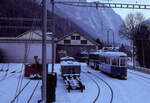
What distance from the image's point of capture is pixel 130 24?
4978 centimetres

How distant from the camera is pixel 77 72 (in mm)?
16125

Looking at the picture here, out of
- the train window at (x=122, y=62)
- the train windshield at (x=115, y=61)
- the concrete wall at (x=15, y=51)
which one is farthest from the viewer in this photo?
the concrete wall at (x=15, y=51)

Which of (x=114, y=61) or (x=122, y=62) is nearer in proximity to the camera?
(x=122, y=62)

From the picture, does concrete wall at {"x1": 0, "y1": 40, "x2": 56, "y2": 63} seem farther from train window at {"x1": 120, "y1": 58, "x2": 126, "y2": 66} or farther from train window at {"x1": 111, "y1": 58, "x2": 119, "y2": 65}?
train window at {"x1": 120, "y1": 58, "x2": 126, "y2": 66}

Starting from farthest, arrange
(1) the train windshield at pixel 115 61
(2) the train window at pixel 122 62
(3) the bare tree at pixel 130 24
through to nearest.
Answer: (3) the bare tree at pixel 130 24, (1) the train windshield at pixel 115 61, (2) the train window at pixel 122 62

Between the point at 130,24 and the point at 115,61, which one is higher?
the point at 130,24

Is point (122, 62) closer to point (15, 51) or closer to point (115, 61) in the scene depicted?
point (115, 61)

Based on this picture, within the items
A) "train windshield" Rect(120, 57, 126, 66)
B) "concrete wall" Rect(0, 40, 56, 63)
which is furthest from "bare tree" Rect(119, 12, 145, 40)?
"train windshield" Rect(120, 57, 126, 66)

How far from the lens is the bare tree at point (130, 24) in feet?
157

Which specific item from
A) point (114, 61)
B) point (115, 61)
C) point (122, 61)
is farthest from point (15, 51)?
point (122, 61)

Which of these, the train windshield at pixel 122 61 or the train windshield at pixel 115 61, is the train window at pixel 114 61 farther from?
the train windshield at pixel 122 61

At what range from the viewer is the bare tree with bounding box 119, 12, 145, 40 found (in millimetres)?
47987

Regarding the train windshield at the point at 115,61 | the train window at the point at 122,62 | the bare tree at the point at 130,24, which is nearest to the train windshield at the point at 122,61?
the train window at the point at 122,62

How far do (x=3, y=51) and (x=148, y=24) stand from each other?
1398 inches
